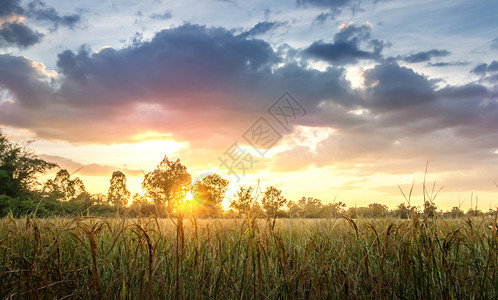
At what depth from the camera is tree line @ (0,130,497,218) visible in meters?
3.27

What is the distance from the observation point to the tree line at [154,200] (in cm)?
327

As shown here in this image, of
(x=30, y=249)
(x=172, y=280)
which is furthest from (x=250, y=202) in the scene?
(x=30, y=249)

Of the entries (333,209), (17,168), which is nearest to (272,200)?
(333,209)

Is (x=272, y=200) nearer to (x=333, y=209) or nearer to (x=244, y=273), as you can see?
(x=244, y=273)

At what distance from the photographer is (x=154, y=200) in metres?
3.77

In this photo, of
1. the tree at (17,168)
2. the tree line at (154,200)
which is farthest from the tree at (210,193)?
the tree at (17,168)

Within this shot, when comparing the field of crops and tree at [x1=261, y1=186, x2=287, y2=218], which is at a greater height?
tree at [x1=261, y1=186, x2=287, y2=218]

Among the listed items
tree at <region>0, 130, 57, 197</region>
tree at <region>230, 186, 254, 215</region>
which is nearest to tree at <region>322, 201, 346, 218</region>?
tree at <region>230, 186, 254, 215</region>

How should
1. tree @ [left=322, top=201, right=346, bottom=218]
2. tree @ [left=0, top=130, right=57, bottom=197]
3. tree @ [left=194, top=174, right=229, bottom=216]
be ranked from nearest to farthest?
tree @ [left=194, top=174, right=229, bottom=216] < tree @ [left=322, top=201, right=346, bottom=218] < tree @ [left=0, top=130, right=57, bottom=197]

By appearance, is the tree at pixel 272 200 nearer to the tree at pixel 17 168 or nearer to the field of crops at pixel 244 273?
the field of crops at pixel 244 273

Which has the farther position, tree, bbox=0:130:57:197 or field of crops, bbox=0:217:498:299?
tree, bbox=0:130:57:197

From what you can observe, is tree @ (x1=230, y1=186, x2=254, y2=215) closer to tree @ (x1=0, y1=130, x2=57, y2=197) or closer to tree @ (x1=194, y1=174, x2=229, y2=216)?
tree @ (x1=194, y1=174, x2=229, y2=216)

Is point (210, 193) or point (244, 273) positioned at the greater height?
point (210, 193)

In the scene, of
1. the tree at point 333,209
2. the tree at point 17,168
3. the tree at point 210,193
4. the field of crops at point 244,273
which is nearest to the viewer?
the field of crops at point 244,273
